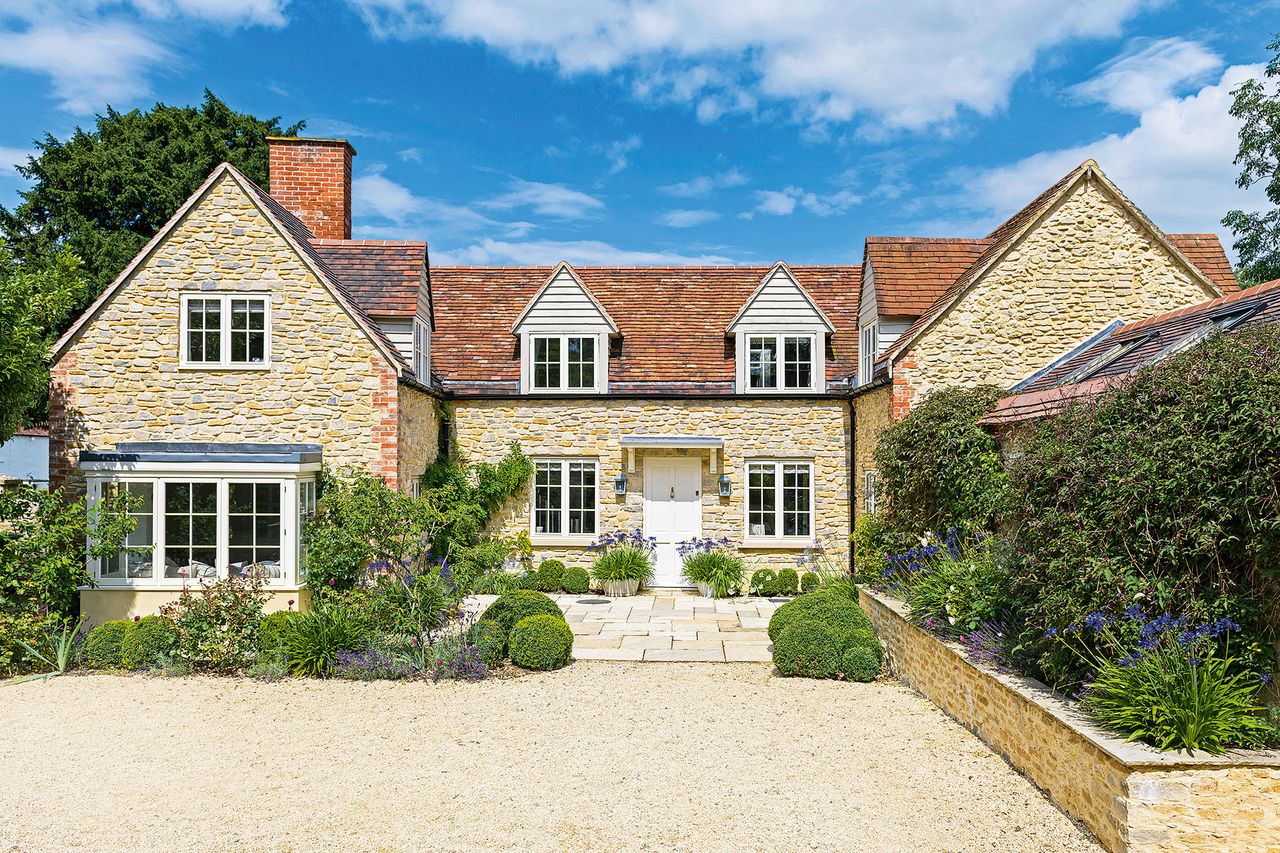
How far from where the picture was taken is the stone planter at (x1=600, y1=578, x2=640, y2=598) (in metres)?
17.3

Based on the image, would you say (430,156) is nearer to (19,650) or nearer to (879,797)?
(19,650)

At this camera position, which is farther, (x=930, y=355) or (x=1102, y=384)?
(x=930, y=355)

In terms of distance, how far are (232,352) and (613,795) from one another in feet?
33.4

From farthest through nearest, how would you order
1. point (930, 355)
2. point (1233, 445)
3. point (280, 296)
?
point (930, 355), point (280, 296), point (1233, 445)

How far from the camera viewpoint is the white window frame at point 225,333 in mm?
13320

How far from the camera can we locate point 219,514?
12094 mm

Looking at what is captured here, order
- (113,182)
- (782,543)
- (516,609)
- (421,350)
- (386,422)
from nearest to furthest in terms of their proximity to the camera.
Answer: (516,609), (386,422), (421,350), (782,543), (113,182)

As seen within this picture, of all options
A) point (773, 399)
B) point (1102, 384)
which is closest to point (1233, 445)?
point (1102, 384)

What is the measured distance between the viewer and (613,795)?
22.5ft

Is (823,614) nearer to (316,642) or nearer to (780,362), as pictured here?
(316,642)

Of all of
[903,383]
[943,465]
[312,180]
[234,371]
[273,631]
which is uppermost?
[312,180]

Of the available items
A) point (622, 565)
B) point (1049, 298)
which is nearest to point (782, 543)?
point (622, 565)

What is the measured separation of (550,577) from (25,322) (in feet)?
33.1

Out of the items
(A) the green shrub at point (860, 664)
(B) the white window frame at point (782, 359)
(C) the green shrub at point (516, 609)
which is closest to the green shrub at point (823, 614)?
(A) the green shrub at point (860, 664)
